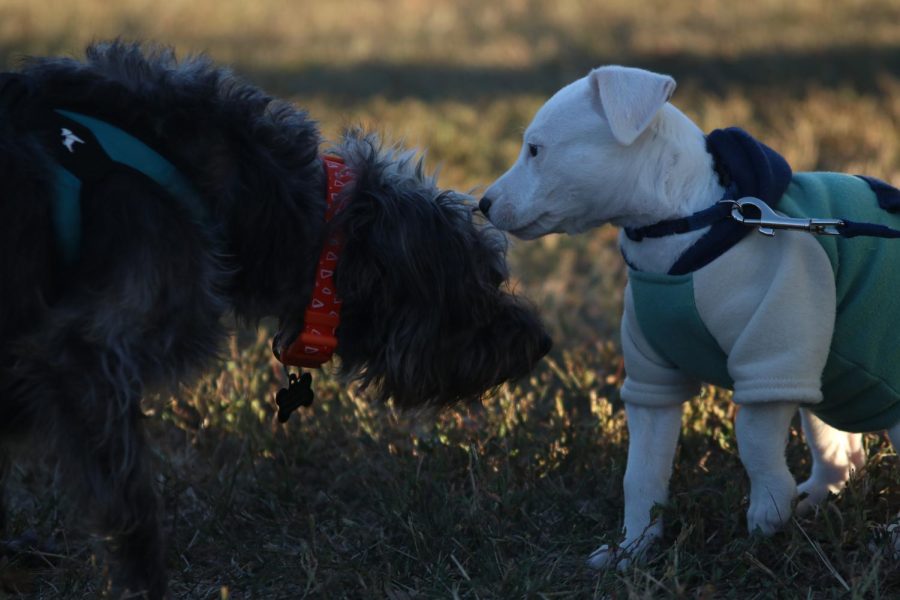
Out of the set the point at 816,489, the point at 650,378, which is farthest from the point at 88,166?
the point at 816,489

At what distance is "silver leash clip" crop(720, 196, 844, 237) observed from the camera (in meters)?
3.07

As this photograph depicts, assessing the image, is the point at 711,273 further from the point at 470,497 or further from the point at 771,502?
the point at 470,497

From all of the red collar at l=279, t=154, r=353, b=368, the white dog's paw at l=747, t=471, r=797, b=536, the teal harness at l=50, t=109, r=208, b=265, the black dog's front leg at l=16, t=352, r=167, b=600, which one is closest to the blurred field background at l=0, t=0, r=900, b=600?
the white dog's paw at l=747, t=471, r=797, b=536

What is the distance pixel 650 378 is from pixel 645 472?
273 millimetres

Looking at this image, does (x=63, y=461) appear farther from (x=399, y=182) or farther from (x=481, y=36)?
(x=481, y=36)

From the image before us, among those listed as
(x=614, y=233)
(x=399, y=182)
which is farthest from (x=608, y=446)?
(x=614, y=233)

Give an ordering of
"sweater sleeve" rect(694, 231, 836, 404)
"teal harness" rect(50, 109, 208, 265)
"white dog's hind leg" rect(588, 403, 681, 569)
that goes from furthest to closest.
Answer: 1. "white dog's hind leg" rect(588, 403, 681, 569)
2. "sweater sleeve" rect(694, 231, 836, 404)
3. "teal harness" rect(50, 109, 208, 265)

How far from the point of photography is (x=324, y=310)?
3254mm

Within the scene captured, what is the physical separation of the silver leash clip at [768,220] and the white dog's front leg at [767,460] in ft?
1.48

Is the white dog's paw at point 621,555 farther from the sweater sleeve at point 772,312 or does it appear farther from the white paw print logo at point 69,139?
the white paw print logo at point 69,139

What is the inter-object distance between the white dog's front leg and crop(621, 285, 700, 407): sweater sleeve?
0.60 ft

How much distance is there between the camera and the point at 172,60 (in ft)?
10.9

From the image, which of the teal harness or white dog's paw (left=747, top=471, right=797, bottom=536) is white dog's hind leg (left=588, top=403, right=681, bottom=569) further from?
the teal harness

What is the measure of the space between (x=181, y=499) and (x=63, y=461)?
1056 mm
